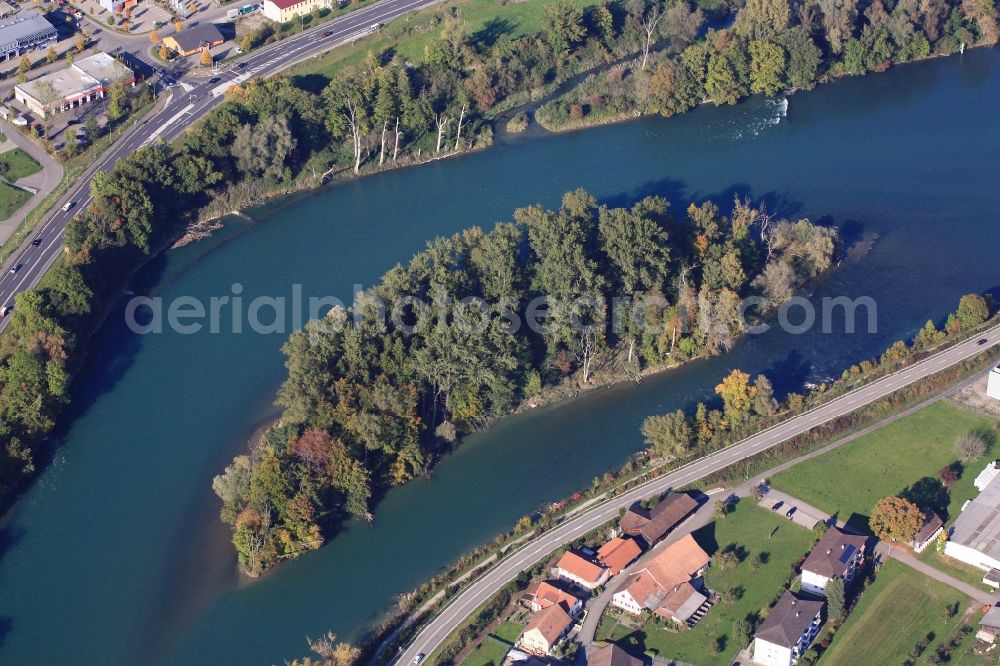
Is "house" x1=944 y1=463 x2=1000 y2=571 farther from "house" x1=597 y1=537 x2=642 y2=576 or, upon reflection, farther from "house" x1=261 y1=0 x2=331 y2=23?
"house" x1=261 y1=0 x2=331 y2=23

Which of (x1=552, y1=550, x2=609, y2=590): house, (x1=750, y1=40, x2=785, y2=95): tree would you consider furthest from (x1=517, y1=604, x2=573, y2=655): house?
(x1=750, y1=40, x2=785, y2=95): tree

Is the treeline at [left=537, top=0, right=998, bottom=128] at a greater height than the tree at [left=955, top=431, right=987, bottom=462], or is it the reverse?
the treeline at [left=537, top=0, right=998, bottom=128]

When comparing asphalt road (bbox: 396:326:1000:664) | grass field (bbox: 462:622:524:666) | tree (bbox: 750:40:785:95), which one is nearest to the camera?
grass field (bbox: 462:622:524:666)

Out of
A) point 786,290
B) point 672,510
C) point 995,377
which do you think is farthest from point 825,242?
point 672,510

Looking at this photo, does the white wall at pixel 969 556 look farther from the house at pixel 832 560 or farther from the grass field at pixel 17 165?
the grass field at pixel 17 165

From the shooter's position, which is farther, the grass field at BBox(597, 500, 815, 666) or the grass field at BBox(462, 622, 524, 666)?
the grass field at BBox(462, 622, 524, 666)

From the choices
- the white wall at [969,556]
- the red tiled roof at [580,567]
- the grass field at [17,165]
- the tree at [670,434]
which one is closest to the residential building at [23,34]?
the grass field at [17,165]
